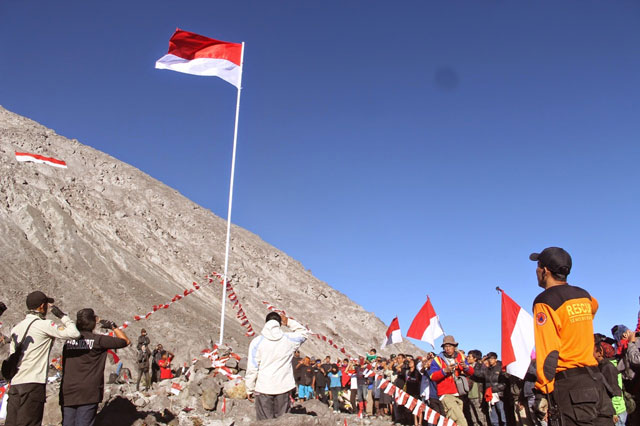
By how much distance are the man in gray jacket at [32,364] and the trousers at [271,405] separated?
100 inches

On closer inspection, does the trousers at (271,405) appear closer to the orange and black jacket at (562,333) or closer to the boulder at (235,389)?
the orange and black jacket at (562,333)

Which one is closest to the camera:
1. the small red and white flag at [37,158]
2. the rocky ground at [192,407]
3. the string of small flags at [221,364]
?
the rocky ground at [192,407]

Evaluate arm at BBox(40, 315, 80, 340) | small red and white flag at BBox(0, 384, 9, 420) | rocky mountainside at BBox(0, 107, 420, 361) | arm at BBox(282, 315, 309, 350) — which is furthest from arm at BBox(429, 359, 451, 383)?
rocky mountainside at BBox(0, 107, 420, 361)

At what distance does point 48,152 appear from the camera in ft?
173

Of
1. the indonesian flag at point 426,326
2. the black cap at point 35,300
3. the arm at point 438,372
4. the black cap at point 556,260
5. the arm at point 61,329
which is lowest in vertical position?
the arm at point 438,372

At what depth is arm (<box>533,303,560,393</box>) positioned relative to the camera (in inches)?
153

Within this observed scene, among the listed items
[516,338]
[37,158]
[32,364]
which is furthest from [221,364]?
[37,158]

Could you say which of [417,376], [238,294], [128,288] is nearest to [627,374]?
[417,376]

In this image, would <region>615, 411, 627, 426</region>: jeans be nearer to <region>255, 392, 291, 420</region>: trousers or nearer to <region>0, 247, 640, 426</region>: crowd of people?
<region>0, 247, 640, 426</region>: crowd of people

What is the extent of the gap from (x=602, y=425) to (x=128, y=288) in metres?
36.1

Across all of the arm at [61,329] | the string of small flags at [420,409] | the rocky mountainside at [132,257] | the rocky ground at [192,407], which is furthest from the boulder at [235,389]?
the rocky mountainside at [132,257]

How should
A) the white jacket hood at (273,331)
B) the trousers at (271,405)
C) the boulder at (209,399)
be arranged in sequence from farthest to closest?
the boulder at (209,399), the white jacket hood at (273,331), the trousers at (271,405)

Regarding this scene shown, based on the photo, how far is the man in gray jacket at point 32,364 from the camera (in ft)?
19.5

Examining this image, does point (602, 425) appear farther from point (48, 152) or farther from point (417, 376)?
point (48, 152)
